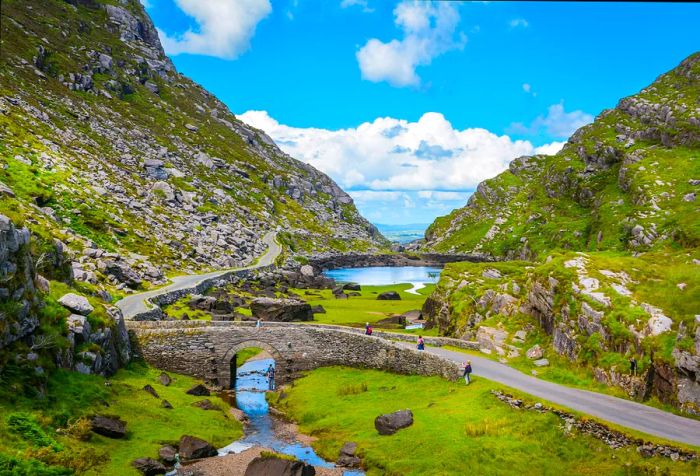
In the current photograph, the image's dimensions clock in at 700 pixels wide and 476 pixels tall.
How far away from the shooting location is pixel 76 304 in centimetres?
4672

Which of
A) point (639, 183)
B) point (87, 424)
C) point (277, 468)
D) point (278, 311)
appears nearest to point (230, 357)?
point (278, 311)

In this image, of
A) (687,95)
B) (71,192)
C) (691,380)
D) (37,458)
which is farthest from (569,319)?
(687,95)

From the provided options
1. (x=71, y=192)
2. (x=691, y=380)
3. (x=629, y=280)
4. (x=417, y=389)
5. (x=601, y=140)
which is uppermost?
(x=601, y=140)

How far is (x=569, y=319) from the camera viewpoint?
145 ft

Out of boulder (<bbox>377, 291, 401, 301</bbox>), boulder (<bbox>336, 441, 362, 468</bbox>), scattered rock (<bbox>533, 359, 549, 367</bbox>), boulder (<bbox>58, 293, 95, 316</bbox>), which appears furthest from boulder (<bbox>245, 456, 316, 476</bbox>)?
boulder (<bbox>377, 291, 401, 301</bbox>)

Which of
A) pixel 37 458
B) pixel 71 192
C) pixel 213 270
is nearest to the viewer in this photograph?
pixel 37 458

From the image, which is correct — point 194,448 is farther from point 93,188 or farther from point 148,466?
point 93,188

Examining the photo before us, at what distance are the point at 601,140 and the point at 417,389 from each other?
173022mm

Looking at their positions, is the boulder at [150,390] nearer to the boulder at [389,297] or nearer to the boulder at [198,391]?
the boulder at [198,391]

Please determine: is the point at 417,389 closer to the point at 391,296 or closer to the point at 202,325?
the point at 202,325

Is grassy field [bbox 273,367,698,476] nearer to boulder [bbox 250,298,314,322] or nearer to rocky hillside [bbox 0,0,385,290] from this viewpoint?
boulder [bbox 250,298,314,322]

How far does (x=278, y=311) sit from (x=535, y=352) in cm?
4501

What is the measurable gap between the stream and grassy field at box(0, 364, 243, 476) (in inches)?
58.2

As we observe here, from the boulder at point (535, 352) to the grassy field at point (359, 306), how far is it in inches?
Result: 1608
